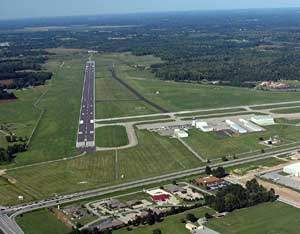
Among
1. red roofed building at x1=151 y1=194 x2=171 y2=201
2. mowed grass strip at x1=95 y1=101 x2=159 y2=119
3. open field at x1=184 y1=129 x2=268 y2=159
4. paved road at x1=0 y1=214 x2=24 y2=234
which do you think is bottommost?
mowed grass strip at x1=95 y1=101 x2=159 y2=119

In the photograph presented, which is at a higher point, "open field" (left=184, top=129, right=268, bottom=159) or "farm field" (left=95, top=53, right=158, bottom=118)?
"open field" (left=184, top=129, right=268, bottom=159)

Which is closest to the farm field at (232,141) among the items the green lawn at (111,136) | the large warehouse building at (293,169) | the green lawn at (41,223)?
the green lawn at (111,136)

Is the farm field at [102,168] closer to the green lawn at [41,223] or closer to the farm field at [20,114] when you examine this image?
the green lawn at [41,223]

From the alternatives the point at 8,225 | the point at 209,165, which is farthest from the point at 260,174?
the point at 8,225

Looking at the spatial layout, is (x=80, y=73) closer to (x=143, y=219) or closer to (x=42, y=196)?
(x=42, y=196)

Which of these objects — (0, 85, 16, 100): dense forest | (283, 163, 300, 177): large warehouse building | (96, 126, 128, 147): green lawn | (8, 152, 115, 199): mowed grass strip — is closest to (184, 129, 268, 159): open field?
(96, 126, 128, 147): green lawn

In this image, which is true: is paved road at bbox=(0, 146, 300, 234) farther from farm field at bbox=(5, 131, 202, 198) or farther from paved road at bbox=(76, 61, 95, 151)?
paved road at bbox=(76, 61, 95, 151)

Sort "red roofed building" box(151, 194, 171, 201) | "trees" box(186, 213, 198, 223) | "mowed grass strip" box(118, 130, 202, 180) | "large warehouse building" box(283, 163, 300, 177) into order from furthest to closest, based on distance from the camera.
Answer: "mowed grass strip" box(118, 130, 202, 180)
"large warehouse building" box(283, 163, 300, 177)
"red roofed building" box(151, 194, 171, 201)
"trees" box(186, 213, 198, 223)
